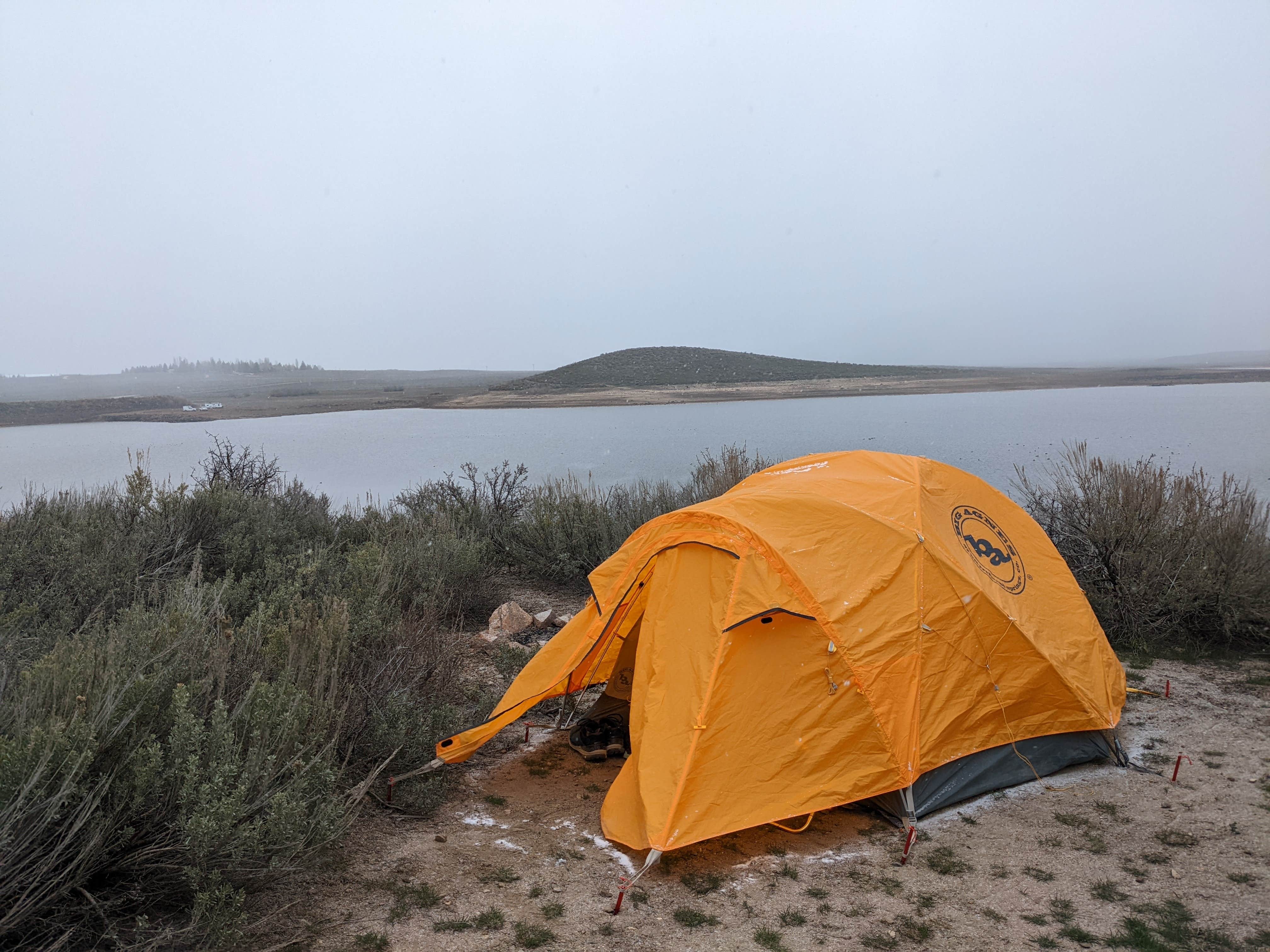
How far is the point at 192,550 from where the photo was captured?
759 centimetres

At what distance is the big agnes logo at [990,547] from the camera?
493 cm

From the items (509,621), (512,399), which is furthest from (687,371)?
(509,621)

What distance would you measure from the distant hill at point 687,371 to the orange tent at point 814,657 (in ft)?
99.5

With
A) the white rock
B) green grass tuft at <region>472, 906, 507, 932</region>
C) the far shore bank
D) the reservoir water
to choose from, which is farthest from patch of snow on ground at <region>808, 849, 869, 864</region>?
the far shore bank

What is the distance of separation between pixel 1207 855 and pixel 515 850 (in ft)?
11.5

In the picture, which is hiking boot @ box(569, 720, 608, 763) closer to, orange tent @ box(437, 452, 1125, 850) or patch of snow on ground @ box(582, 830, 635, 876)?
orange tent @ box(437, 452, 1125, 850)

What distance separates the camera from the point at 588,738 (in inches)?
211

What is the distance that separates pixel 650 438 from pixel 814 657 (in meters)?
15.7

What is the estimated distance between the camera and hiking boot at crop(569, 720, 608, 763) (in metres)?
5.16

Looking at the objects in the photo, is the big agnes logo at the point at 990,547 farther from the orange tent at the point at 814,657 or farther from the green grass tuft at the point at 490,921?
the green grass tuft at the point at 490,921

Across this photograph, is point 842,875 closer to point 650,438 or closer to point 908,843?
point 908,843

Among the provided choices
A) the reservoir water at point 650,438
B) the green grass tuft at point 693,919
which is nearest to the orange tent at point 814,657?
the green grass tuft at point 693,919

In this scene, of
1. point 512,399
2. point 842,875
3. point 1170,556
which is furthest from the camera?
point 512,399

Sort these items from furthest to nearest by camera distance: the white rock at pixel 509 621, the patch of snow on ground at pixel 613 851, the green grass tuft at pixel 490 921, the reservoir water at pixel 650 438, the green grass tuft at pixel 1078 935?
1. the reservoir water at pixel 650 438
2. the white rock at pixel 509 621
3. the patch of snow on ground at pixel 613 851
4. the green grass tuft at pixel 490 921
5. the green grass tuft at pixel 1078 935
